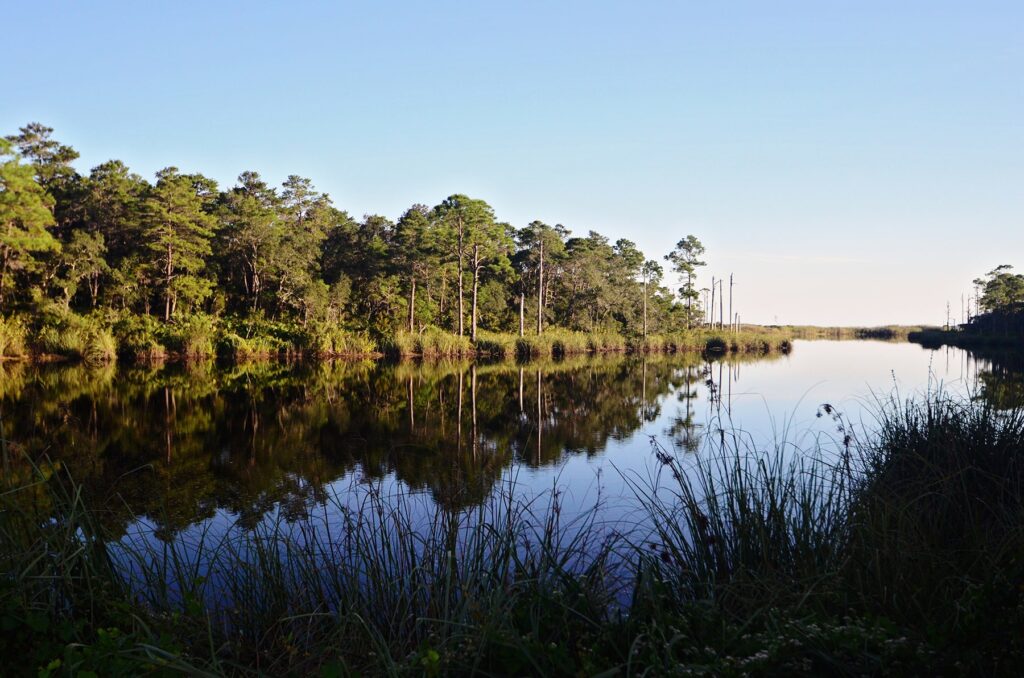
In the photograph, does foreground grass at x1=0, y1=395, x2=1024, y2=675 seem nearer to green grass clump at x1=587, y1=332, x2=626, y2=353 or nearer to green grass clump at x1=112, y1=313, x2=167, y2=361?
green grass clump at x1=112, y1=313, x2=167, y2=361

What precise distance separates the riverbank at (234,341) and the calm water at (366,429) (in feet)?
15.5

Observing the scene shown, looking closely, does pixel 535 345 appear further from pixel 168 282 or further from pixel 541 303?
pixel 168 282

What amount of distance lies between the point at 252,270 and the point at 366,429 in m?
24.5

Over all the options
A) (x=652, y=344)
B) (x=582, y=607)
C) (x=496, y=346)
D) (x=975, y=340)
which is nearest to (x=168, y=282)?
(x=496, y=346)

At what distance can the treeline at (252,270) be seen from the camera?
87.5 ft

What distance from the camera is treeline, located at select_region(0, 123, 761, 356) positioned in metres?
26.7

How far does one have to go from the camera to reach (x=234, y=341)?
27.8m

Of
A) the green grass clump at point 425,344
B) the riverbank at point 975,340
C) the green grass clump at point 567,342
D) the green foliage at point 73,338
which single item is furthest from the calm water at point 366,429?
the riverbank at point 975,340

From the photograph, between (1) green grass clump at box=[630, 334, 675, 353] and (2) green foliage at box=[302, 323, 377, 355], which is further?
(1) green grass clump at box=[630, 334, 675, 353]

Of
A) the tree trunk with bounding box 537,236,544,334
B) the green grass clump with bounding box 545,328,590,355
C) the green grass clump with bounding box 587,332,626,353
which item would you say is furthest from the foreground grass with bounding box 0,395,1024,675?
the green grass clump with bounding box 587,332,626,353

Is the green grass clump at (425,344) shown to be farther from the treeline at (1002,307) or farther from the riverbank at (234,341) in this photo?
the treeline at (1002,307)

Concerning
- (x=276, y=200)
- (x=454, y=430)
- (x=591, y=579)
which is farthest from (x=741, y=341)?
(x=591, y=579)

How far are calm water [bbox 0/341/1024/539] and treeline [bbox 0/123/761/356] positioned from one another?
26.4 ft

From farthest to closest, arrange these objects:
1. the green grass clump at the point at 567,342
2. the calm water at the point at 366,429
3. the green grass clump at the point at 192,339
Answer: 1. the green grass clump at the point at 567,342
2. the green grass clump at the point at 192,339
3. the calm water at the point at 366,429
